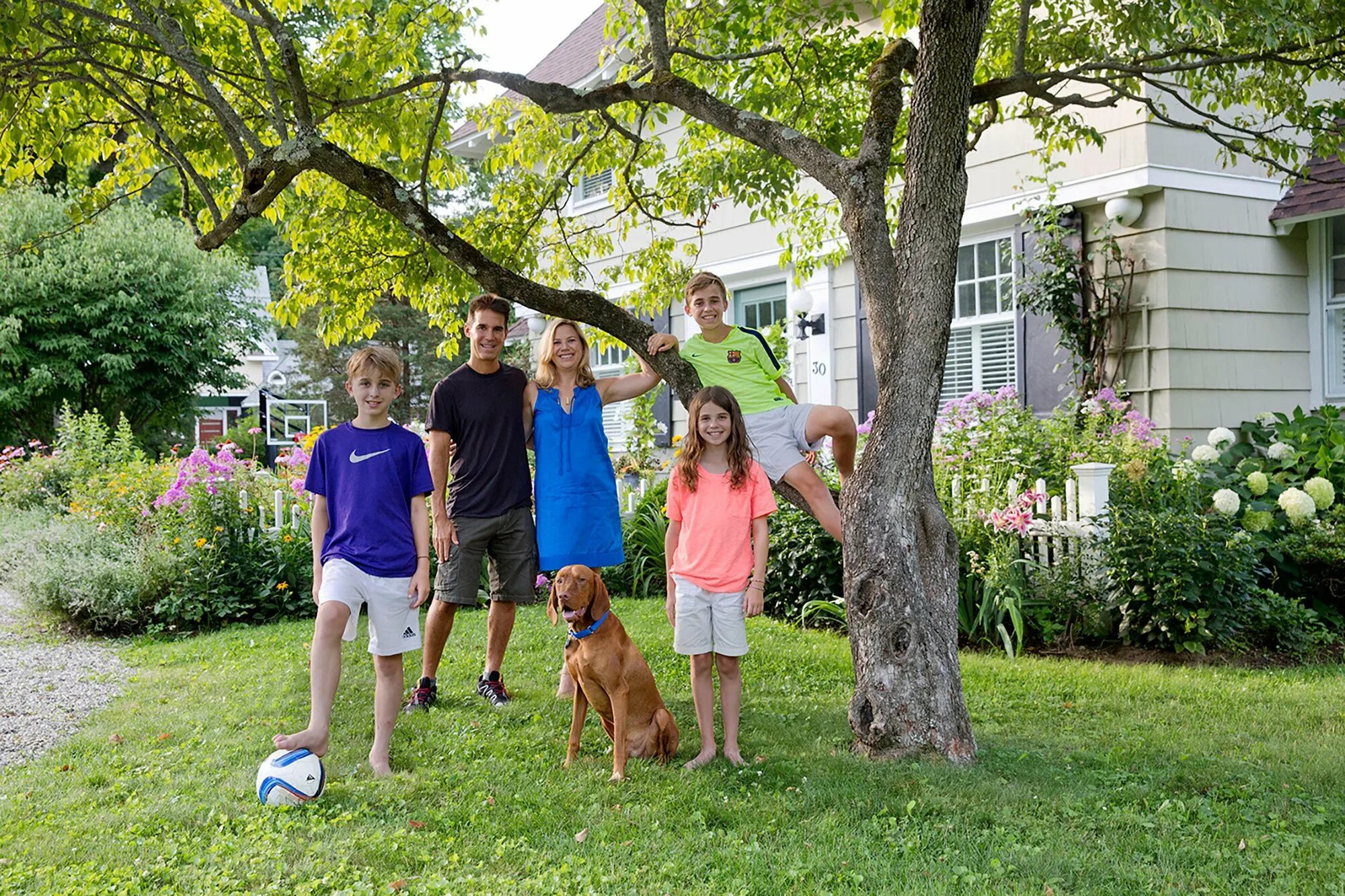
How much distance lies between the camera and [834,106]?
666 cm

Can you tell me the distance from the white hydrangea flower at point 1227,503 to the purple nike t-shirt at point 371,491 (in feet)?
17.2

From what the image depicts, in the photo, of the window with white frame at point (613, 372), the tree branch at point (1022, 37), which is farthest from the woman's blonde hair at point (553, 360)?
the window with white frame at point (613, 372)

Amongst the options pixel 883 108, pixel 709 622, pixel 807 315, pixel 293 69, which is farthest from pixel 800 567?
pixel 293 69

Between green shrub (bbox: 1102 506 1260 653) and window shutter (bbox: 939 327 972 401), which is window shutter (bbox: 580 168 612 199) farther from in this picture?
green shrub (bbox: 1102 506 1260 653)

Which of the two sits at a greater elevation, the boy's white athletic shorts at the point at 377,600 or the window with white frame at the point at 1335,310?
the window with white frame at the point at 1335,310

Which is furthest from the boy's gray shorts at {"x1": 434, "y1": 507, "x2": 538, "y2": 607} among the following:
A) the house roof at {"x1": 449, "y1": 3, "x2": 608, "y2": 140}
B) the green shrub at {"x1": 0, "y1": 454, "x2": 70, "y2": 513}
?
the green shrub at {"x1": 0, "y1": 454, "x2": 70, "y2": 513}

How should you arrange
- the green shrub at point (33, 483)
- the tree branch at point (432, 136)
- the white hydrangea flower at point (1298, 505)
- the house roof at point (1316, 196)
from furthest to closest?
the green shrub at point (33, 483)
the house roof at point (1316, 196)
the white hydrangea flower at point (1298, 505)
the tree branch at point (432, 136)

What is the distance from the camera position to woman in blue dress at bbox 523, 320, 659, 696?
16.4ft

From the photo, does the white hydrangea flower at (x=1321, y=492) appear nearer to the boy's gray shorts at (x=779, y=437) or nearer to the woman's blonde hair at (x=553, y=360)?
the boy's gray shorts at (x=779, y=437)

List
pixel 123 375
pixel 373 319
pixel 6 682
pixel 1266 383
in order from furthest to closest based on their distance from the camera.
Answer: pixel 123 375, pixel 1266 383, pixel 373 319, pixel 6 682

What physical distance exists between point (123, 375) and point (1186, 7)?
19784mm

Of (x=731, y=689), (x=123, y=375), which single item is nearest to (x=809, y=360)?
(x=731, y=689)

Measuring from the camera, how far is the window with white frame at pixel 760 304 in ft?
39.3

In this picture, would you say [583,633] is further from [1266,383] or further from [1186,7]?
[1266,383]
